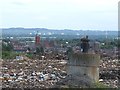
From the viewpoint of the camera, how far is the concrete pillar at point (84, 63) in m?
7.60

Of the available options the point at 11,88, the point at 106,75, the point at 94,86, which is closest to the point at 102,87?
the point at 94,86

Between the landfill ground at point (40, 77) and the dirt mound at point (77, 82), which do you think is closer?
the dirt mound at point (77, 82)

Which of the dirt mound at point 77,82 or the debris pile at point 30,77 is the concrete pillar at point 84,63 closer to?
the dirt mound at point 77,82

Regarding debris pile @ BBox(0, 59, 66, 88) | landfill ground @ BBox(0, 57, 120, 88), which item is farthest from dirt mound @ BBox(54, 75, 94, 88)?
debris pile @ BBox(0, 59, 66, 88)

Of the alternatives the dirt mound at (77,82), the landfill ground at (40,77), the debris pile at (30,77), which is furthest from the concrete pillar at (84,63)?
the debris pile at (30,77)

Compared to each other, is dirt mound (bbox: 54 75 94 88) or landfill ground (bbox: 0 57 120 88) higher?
dirt mound (bbox: 54 75 94 88)

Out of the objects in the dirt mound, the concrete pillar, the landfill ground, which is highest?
the concrete pillar

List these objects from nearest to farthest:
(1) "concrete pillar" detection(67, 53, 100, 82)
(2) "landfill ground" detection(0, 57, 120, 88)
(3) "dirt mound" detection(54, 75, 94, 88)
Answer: (1) "concrete pillar" detection(67, 53, 100, 82) → (3) "dirt mound" detection(54, 75, 94, 88) → (2) "landfill ground" detection(0, 57, 120, 88)

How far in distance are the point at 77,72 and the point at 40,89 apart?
5.73 ft

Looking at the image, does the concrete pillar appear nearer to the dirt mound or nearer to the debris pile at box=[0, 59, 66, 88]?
the dirt mound

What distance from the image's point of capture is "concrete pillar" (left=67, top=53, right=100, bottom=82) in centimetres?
760

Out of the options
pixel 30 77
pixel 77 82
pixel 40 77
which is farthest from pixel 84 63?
pixel 30 77

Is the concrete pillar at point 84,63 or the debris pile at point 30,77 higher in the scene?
the concrete pillar at point 84,63

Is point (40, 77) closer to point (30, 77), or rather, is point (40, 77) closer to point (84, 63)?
point (30, 77)
